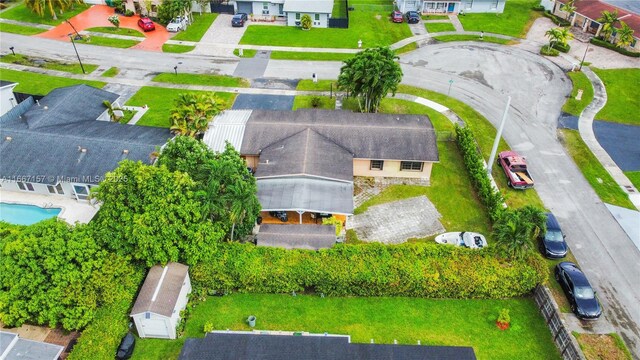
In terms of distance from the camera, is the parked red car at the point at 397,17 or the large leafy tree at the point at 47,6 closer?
the large leafy tree at the point at 47,6

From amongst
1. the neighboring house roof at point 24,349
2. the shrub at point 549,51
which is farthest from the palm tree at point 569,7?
the neighboring house roof at point 24,349

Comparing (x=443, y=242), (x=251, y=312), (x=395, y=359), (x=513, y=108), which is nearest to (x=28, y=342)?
(x=251, y=312)

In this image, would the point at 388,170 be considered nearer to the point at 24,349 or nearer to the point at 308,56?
the point at 308,56

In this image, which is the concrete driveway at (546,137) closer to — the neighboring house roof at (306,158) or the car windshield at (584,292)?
the car windshield at (584,292)

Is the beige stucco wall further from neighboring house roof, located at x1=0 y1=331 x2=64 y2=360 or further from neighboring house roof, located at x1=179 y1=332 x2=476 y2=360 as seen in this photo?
neighboring house roof, located at x1=0 y1=331 x2=64 y2=360

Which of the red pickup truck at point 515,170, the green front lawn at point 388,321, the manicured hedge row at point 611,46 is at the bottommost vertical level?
the green front lawn at point 388,321

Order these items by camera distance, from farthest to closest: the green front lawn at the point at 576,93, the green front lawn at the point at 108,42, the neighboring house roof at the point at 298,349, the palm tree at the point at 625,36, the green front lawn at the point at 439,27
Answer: the green front lawn at the point at 439,27 < the green front lawn at the point at 108,42 < the palm tree at the point at 625,36 < the green front lawn at the point at 576,93 < the neighboring house roof at the point at 298,349

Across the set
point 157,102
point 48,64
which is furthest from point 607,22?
point 48,64

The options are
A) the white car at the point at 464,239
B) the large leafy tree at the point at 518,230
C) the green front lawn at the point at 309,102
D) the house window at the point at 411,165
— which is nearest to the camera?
the large leafy tree at the point at 518,230

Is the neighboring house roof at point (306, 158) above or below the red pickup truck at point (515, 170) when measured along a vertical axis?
above
